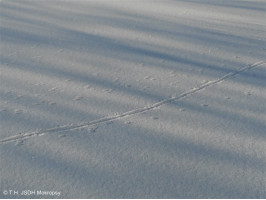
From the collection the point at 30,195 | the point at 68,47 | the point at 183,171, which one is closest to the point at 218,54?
the point at 68,47

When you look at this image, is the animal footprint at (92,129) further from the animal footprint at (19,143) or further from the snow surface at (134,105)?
the animal footprint at (19,143)

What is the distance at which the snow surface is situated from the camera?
267cm

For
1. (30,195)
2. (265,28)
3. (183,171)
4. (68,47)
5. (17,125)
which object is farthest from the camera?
(265,28)

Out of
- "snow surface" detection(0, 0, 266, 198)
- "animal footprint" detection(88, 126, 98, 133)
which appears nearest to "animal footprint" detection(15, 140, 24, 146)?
"snow surface" detection(0, 0, 266, 198)

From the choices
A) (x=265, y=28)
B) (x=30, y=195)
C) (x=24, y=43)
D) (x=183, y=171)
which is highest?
(x=265, y=28)

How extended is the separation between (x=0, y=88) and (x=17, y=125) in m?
0.86

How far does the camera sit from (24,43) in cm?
516

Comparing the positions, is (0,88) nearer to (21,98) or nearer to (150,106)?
(21,98)

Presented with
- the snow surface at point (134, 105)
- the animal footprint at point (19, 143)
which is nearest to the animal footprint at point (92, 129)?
the snow surface at point (134, 105)

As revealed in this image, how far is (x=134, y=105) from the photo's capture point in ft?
11.8

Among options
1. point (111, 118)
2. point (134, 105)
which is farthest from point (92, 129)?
point (134, 105)

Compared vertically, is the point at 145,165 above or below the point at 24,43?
below

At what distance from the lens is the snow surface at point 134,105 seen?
105 inches

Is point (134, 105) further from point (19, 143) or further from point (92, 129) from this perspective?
point (19, 143)
